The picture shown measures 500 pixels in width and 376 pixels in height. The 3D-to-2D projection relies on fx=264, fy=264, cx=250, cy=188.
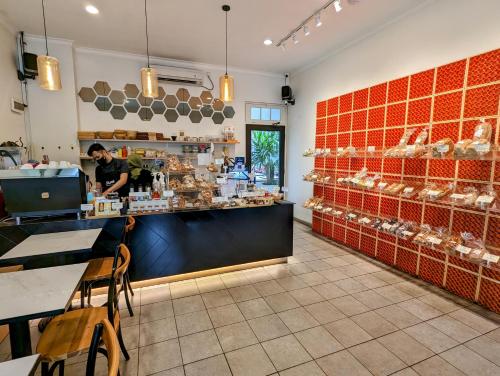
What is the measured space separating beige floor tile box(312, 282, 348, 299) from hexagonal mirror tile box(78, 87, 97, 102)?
487 cm

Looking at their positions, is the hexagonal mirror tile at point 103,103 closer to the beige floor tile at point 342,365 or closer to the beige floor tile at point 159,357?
the beige floor tile at point 159,357

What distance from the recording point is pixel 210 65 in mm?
5492

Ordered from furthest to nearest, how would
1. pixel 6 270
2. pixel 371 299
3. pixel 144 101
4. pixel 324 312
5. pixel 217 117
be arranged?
pixel 217 117
pixel 144 101
pixel 371 299
pixel 324 312
pixel 6 270

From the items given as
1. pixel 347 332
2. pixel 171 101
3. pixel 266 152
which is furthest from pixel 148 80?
pixel 266 152

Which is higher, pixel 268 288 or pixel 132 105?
pixel 132 105

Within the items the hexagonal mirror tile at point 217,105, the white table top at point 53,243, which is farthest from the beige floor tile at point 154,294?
the hexagonal mirror tile at point 217,105

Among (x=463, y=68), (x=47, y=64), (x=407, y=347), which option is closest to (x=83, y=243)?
(x=47, y=64)

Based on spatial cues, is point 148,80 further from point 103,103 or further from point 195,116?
point 195,116

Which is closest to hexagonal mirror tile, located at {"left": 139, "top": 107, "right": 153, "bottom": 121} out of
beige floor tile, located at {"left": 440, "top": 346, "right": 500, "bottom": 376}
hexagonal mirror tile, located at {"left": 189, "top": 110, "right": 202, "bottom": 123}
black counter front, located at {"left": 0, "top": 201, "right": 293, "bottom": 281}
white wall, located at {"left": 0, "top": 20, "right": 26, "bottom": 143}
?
hexagonal mirror tile, located at {"left": 189, "top": 110, "right": 202, "bottom": 123}

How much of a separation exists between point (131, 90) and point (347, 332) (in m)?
5.16

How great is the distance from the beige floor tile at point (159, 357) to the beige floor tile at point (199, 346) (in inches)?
2.1

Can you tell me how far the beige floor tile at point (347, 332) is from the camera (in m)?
2.25

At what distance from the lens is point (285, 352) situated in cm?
213

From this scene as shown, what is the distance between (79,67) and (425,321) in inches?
242
